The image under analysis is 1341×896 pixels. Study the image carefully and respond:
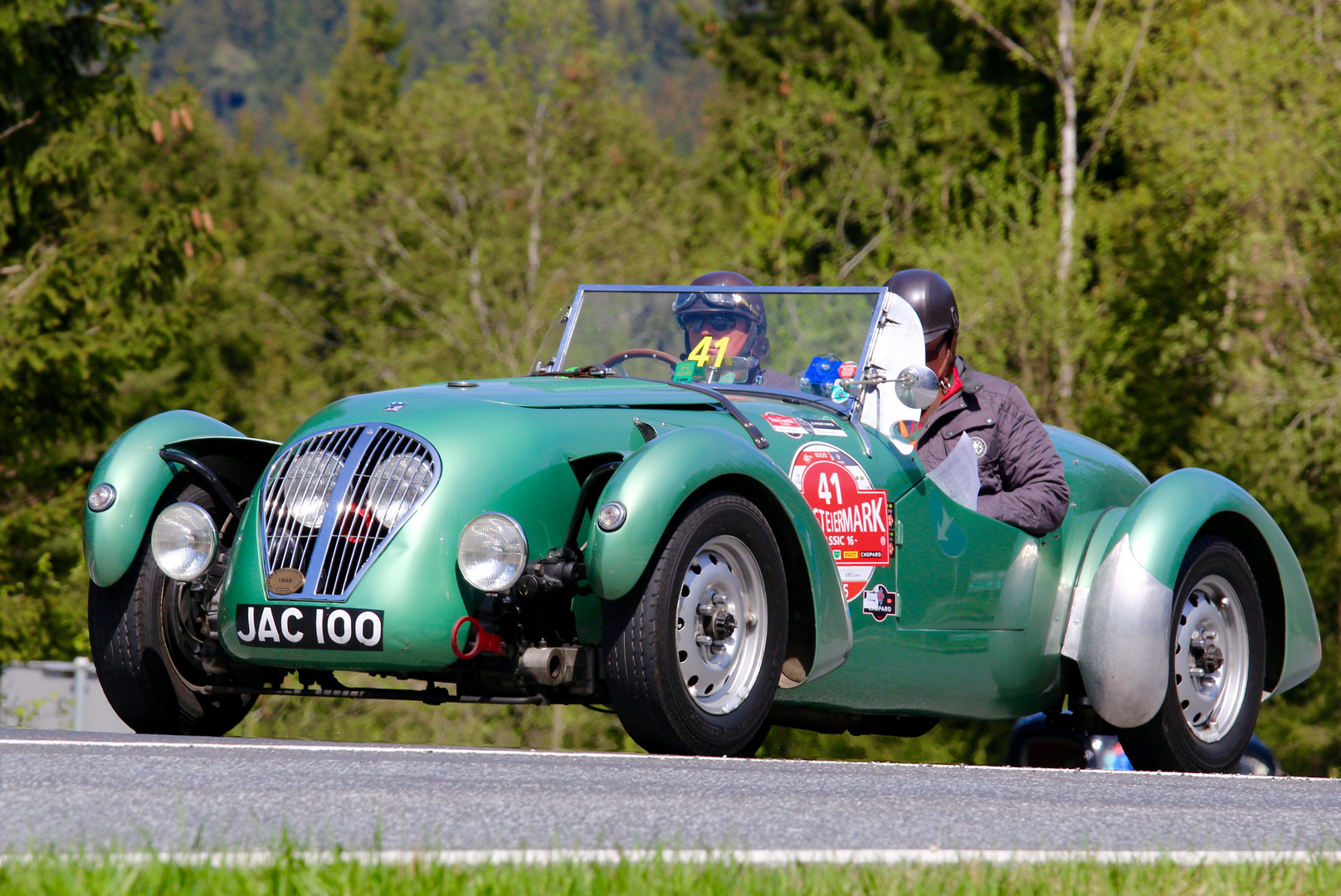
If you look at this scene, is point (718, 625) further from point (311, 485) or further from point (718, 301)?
point (718, 301)

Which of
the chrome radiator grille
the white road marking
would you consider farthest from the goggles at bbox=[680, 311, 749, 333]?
the white road marking

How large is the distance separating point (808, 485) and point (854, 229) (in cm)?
2777

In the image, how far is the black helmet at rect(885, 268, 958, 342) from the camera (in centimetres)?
717

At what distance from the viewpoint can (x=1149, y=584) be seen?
6477mm

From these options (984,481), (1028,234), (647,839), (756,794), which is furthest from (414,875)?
(1028,234)

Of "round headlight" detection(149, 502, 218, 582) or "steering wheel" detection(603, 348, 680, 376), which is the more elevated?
"steering wheel" detection(603, 348, 680, 376)

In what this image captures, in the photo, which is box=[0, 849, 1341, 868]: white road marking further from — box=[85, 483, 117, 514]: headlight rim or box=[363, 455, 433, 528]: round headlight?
box=[85, 483, 117, 514]: headlight rim

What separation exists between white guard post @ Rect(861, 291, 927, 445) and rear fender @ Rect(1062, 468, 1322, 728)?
97 cm

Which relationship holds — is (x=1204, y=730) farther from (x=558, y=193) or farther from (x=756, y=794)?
(x=558, y=193)

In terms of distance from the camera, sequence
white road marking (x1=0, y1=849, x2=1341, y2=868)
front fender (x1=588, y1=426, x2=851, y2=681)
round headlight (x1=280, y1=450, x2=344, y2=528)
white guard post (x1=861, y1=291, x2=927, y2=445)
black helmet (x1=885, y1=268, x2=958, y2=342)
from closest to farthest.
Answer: white road marking (x1=0, y1=849, x2=1341, y2=868) → front fender (x1=588, y1=426, x2=851, y2=681) → round headlight (x1=280, y1=450, x2=344, y2=528) → white guard post (x1=861, y1=291, x2=927, y2=445) → black helmet (x1=885, y1=268, x2=958, y2=342)

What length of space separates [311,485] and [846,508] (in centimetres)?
187

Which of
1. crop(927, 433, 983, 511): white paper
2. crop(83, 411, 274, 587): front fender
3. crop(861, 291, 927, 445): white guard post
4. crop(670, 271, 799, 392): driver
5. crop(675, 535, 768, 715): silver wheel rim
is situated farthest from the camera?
crop(670, 271, 799, 392): driver

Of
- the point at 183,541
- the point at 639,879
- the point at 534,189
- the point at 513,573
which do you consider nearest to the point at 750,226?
the point at 534,189

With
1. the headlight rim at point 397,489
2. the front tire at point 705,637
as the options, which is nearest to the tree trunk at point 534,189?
the headlight rim at point 397,489
